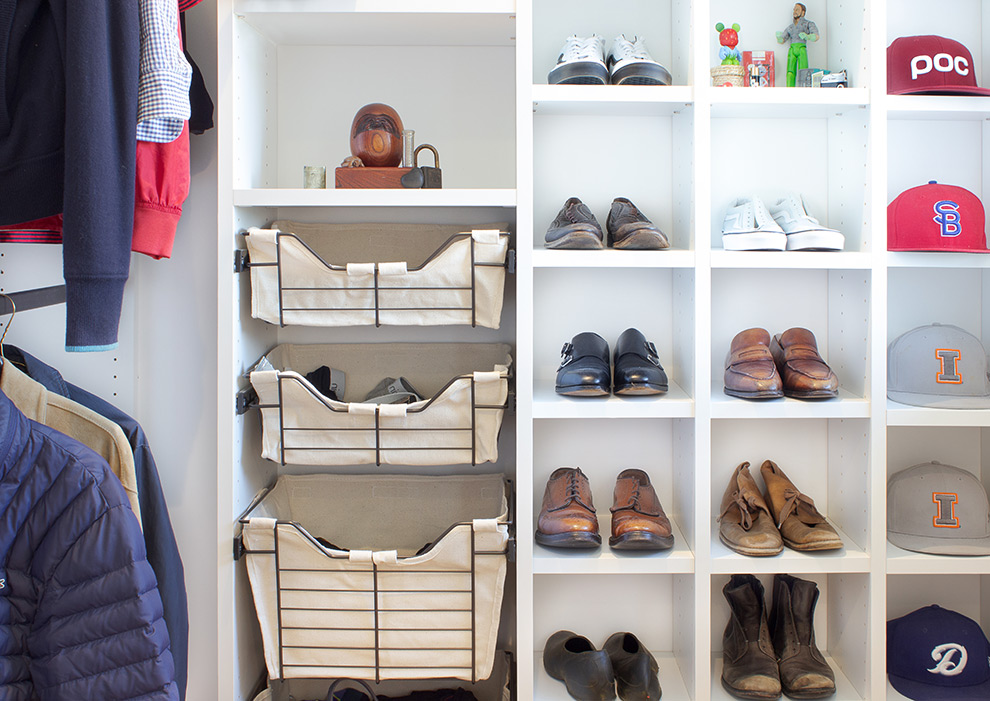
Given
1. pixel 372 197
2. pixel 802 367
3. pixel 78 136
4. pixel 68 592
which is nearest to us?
pixel 78 136

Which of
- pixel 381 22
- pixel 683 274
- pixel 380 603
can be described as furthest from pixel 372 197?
pixel 380 603

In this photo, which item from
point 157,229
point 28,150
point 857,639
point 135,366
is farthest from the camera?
point 135,366

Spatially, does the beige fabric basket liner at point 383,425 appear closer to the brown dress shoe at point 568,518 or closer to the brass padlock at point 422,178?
the brown dress shoe at point 568,518

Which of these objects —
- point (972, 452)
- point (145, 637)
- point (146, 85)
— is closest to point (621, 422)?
point (972, 452)

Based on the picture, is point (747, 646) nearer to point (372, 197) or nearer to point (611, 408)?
point (611, 408)

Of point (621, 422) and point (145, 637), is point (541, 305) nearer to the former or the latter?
point (621, 422)

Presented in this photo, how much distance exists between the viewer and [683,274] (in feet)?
5.70

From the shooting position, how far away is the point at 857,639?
169 cm

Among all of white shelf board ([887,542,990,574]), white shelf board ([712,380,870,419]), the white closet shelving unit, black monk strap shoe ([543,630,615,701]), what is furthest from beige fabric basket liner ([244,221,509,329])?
white shelf board ([887,542,990,574])

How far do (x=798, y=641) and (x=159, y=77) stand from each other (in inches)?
67.3

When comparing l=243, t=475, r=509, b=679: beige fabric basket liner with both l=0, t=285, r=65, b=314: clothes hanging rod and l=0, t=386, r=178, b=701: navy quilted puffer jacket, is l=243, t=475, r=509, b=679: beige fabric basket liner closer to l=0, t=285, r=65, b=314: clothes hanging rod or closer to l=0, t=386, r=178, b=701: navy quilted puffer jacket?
l=0, t=386, r=178, b=701: navy quilted puffer jacket

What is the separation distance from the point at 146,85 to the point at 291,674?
118 centimetres

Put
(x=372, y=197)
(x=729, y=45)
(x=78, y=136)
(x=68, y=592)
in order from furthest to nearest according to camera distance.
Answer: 1. (x=729, y=45)
2. (x=372, y=197)
3. (x=68, y=592)
4. (x=78, y=136)

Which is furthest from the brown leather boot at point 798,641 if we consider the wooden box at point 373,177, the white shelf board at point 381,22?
the white shelf board at point 381,22
